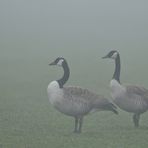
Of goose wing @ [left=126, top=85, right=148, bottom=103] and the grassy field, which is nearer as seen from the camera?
the grassy field

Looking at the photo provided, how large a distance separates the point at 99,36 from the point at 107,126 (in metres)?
23.0

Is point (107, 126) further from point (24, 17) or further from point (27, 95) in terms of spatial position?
point (24, 17)

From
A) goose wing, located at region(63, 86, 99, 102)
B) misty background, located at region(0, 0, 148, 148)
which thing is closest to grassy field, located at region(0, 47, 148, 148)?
misty background, located at region(0, 0, 148, 148)

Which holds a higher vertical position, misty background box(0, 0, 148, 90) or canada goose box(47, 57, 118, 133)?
misty background box(0, 0, 148, 90)

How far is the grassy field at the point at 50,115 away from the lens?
936 centimetres

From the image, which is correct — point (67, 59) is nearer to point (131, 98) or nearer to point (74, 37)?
point (74, 37)

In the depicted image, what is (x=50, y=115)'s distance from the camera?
12.6 m

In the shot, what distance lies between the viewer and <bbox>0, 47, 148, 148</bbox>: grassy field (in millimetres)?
9359

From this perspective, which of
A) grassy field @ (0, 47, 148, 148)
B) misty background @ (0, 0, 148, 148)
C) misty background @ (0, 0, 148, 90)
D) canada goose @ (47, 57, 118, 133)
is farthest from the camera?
misty background @ (0, 0, 148, 90)

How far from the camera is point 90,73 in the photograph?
20.3 meters

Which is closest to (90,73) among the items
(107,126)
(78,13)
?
(107,126)

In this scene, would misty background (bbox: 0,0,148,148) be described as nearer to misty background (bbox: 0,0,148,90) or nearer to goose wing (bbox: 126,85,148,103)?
misty background (bbox: 0,0,148,90)

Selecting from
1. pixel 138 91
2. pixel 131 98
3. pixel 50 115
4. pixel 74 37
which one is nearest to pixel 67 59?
pixel 74 37

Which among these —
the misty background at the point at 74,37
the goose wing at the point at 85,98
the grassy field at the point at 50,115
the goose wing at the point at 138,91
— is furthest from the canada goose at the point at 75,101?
the misty background at the point at 74,37
